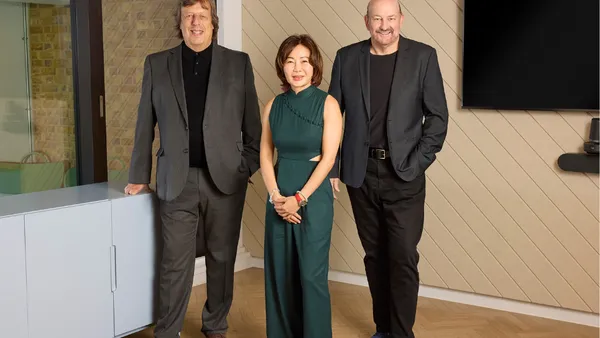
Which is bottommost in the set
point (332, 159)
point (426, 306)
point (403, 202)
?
point (426, 306)

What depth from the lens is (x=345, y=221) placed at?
5184 mm

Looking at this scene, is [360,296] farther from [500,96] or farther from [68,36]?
[68,36]

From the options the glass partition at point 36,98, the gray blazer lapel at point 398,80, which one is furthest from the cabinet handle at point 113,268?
the gray blazer lapel at point 398,80

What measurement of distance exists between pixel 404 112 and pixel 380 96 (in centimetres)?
15

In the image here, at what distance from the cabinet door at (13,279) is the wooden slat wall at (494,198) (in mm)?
2434

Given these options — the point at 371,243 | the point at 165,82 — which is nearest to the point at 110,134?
the point at 165,82

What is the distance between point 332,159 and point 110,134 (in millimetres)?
2054

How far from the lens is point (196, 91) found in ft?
12.2

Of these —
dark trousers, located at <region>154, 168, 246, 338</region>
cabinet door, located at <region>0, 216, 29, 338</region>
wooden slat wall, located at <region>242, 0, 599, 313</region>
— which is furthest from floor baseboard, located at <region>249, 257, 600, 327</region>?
cabinet door, located at <region>0, 216, 29, 338</region>

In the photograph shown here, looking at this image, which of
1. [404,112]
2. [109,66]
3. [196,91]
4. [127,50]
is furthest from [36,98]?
[404,112]

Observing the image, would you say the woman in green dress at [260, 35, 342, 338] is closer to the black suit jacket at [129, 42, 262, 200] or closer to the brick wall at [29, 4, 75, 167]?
the black suit jacket at [129, 42, 262, 200]

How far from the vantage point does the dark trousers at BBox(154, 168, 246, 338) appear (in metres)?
3.71

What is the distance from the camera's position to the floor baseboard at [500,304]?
4355 millimetres

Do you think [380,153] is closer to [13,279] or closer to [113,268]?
[113,268]
